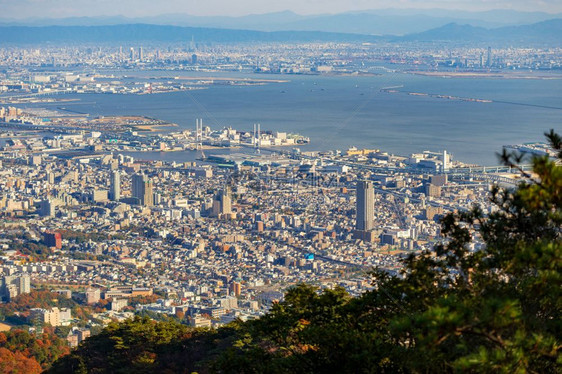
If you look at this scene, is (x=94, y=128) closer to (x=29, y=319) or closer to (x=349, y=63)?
(x=29, y=319)

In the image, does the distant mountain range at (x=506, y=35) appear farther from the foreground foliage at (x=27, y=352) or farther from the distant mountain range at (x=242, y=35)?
the foreground foliage at (x=27, y=352)

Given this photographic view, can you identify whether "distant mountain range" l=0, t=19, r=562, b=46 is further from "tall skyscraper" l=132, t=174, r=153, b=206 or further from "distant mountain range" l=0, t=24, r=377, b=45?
"tall skyscraper" l=132, t=174, r=153, b=206

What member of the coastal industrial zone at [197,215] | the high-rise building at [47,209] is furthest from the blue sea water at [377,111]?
the high-rise building at [47,209]

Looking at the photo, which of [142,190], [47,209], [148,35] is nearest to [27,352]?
[47,209]

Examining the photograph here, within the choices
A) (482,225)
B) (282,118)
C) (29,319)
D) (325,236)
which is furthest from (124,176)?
(482,225)

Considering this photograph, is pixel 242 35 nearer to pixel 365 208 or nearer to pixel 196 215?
pixel 196 215

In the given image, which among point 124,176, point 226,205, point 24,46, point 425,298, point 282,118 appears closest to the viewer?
point 425,298
